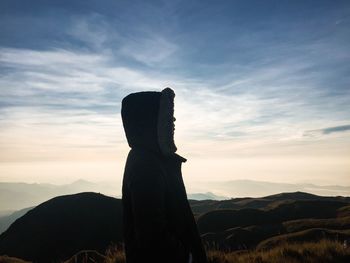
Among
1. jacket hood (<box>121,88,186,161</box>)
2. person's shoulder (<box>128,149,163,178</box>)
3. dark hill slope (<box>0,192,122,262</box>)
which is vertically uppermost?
jacket hood (<box>121,88,186,161</box>)

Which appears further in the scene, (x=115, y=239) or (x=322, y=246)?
(x=115, y=239)

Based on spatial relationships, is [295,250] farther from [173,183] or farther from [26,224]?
[26,224]

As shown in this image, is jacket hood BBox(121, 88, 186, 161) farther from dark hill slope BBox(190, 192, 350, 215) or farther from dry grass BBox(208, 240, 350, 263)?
dark hill slope BBox(190, 192, 350, 215)

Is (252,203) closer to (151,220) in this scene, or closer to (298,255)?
(298,255)

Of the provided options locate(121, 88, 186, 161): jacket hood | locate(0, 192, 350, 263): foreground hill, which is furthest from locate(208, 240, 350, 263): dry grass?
locate(0, 192, 350, 263): foreground hill

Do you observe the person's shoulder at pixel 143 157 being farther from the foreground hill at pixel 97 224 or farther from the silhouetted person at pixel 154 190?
the foreground hill at pixel 97 224

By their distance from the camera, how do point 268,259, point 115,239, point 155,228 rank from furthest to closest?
point 115,239, point 268,259, point 155,228

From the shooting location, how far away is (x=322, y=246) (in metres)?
11.3

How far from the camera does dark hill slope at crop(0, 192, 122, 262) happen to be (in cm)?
3014

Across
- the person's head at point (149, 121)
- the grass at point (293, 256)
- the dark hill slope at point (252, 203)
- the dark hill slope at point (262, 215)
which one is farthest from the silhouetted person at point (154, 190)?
the dark hill slope at point (252, 203)

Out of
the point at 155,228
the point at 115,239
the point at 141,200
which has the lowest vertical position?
the point at 115,239

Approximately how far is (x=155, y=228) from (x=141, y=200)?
0.32 m

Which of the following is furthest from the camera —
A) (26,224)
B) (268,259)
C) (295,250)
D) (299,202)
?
(299,202)

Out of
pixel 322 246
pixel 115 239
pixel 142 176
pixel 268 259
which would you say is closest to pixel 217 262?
pixel 268 259
